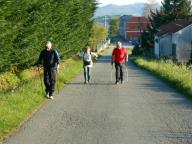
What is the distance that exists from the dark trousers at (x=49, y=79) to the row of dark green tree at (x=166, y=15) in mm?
69567

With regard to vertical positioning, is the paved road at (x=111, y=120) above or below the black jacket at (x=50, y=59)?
below

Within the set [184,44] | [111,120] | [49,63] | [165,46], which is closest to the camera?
→ [111,120]

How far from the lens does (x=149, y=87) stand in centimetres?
2319

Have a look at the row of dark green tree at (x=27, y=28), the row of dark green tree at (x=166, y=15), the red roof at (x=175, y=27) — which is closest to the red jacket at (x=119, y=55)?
Answer: the row of dark green tree at (x=27, y=28)

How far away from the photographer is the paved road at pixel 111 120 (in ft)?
35.3

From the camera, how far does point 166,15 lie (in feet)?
299

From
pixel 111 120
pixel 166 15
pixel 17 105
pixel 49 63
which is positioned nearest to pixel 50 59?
pixel 49 63

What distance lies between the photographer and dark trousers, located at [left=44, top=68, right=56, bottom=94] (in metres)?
18.4

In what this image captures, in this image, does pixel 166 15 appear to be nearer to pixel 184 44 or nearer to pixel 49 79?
pixel 184 44

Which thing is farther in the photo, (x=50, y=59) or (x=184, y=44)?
(x=184, y=44)

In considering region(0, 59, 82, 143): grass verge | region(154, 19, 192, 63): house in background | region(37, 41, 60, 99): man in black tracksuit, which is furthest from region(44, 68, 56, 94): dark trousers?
region(154, 19, 192, 63): house in background

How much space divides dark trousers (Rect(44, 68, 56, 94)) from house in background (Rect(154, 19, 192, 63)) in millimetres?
47734

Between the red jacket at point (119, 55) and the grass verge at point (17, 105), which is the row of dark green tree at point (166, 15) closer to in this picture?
the red jacket at point (119, 55)

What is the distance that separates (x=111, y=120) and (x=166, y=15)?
79.4 m
